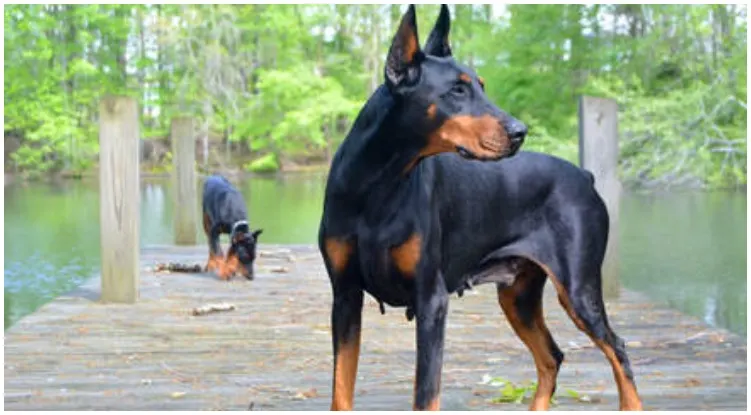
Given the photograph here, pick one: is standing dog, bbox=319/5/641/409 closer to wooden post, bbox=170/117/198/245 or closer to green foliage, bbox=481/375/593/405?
green foliage, bbox=481/375/593/405

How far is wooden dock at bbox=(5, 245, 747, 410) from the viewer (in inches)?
173

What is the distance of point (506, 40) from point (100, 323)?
19.7m

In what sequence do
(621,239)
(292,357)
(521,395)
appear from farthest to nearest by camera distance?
(621,239) → (292,357) → (521,395)

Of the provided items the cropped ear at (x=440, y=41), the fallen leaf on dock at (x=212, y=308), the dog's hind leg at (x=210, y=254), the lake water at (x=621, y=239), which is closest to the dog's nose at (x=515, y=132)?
the cropped ear at (x=440, y=41)

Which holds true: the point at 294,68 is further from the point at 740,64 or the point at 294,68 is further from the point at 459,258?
the point at 459,258

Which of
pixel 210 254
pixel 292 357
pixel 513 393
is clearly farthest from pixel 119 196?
pixel 513 393

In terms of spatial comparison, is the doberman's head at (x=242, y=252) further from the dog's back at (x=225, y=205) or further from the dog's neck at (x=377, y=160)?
the dog's neck at (x=377, y=160)

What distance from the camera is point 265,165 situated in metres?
35.2

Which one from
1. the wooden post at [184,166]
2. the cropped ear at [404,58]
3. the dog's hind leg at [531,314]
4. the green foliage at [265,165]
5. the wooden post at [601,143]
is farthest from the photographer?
the green foliage at [265,165]

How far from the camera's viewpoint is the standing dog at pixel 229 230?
8.30 meters

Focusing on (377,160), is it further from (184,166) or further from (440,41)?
(184,166)

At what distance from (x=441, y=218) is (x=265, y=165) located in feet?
106

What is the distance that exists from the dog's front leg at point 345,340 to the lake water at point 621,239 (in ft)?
15.6

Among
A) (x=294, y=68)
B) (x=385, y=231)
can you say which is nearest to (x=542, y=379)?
(x=385, y=231)
